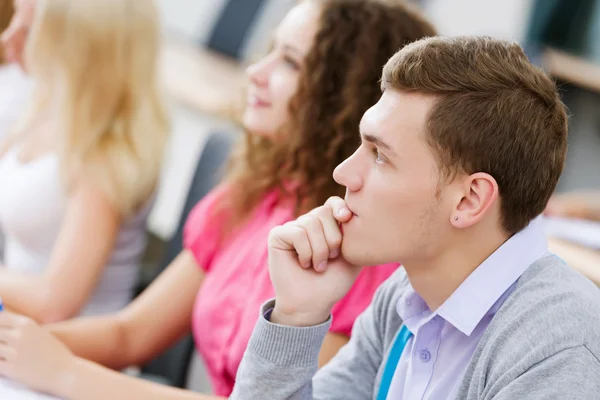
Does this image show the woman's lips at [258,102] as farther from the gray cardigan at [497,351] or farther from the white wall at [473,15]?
the white wall at [473,15]

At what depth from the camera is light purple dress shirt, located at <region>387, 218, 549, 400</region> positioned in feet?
2.82

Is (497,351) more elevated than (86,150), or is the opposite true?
(497,351)

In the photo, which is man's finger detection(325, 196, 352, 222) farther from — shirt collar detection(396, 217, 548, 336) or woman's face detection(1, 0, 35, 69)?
woman's face detection(1, 0, 35, 69)

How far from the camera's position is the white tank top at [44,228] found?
5.24ft

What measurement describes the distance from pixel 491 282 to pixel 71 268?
897 mm

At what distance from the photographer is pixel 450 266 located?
88 centimetres

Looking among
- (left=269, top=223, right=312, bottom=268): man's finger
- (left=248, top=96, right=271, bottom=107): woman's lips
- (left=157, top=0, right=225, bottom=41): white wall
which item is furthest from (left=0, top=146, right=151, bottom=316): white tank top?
(left=157, top=0, right=225, bottom=41): white wall

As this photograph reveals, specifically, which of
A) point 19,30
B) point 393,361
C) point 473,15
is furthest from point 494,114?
point 473,15

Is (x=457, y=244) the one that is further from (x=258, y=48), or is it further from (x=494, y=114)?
(x=258, y=48)

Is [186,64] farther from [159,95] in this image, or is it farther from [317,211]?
[317,211]

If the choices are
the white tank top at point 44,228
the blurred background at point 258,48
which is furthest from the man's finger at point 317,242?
the blurred background at point 258,48

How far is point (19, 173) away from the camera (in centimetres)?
164

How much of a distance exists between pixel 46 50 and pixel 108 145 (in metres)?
0.23

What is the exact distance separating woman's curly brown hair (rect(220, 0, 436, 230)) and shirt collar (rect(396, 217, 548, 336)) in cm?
45
